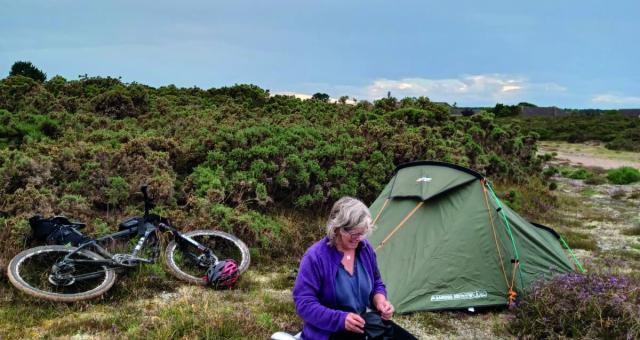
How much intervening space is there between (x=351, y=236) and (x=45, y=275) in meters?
4.13

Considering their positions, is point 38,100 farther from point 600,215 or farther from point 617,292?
point 600,215

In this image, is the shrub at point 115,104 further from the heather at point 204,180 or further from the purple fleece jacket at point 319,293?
the purple fleece jacket at point 319,293

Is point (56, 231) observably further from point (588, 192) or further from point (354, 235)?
point (588, 192)

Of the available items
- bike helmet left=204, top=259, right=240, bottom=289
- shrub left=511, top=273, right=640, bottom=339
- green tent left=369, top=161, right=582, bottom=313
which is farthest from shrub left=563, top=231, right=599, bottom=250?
bike helmet left=204, top=259, right=240, bottom=289

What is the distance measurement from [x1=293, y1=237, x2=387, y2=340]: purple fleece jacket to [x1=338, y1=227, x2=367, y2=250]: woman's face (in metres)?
0.08

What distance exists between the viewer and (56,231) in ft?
20.5

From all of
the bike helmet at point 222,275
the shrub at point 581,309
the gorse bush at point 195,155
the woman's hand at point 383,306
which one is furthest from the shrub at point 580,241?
the woman's hand at point 383,306

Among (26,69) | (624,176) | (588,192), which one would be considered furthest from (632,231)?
(26,69)

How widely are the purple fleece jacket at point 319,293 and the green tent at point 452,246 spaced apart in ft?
9.22

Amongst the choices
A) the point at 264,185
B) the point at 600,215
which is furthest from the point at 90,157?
the point at 600,215

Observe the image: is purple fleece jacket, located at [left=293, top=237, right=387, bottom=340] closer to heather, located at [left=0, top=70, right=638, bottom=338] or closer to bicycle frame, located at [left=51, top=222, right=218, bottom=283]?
heather, located at [left=0, top=70, right=638, bottom=338]

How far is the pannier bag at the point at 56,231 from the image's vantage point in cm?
620

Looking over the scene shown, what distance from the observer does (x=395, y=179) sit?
717 centimetres

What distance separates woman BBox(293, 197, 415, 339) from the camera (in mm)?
3209
